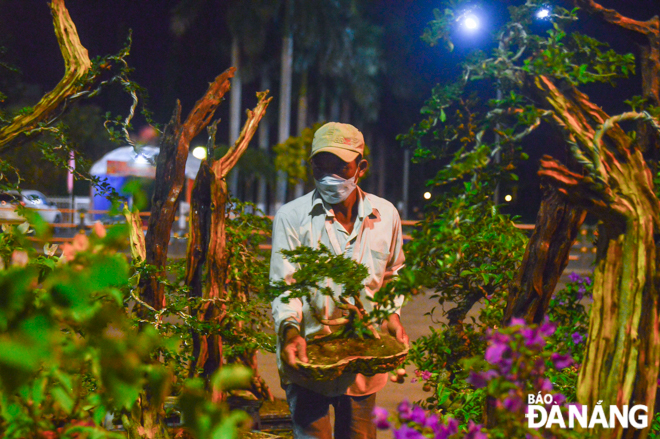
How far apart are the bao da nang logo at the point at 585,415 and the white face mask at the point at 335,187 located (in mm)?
1135

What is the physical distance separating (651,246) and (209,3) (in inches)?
1137

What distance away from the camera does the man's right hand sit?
1.95m

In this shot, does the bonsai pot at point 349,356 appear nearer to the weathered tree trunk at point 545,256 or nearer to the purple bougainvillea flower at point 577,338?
the weathered tree trunk at point 545,256

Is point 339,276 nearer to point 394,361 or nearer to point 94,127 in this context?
point 394,361

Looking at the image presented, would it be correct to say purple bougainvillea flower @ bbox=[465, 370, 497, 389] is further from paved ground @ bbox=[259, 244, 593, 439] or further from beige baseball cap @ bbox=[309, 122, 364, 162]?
paved ground @ bbox=[259, 244, 593, 439]

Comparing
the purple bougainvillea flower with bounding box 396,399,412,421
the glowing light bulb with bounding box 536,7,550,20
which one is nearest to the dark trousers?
the purple bougainvillea flower with bounding box 396,399,412,421

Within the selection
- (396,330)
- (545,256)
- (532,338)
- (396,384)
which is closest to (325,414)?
(396,330)

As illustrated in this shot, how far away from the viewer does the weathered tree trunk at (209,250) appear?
3307 mm

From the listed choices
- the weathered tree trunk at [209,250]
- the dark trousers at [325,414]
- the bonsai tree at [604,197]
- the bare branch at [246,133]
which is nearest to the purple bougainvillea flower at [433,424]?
the bonsai tree at [604,197]

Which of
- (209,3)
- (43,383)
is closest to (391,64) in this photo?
(209,3)

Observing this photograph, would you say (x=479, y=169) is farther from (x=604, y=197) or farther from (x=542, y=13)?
(x=542, y=13)

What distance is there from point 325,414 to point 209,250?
4.41 ft

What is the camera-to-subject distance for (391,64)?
1272 inches

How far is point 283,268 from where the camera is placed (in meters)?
2.21
